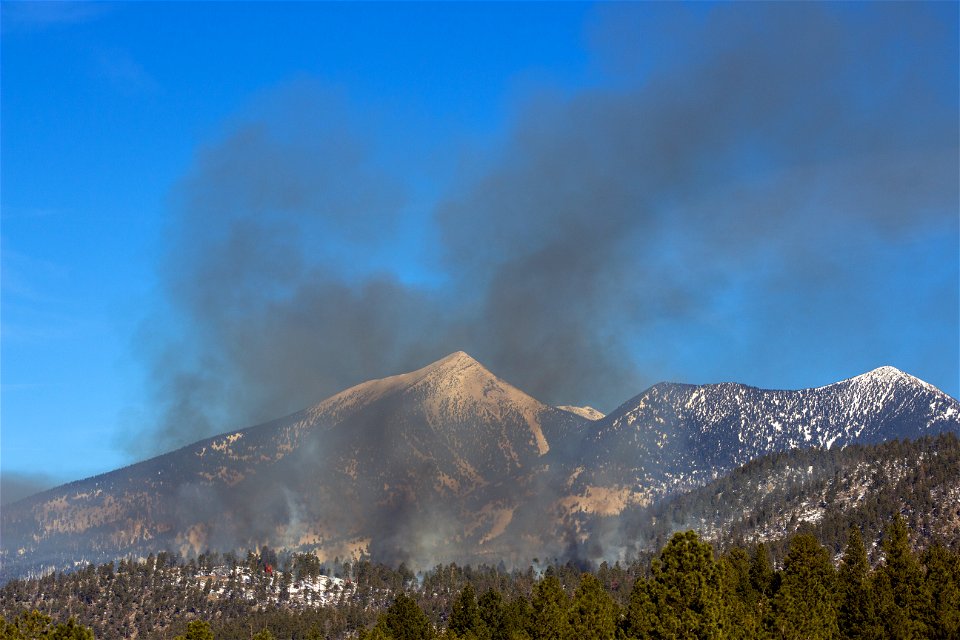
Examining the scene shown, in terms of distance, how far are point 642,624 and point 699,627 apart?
9408 millimetres

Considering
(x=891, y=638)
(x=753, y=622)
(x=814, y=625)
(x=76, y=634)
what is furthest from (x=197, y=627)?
(x=891, y=638)

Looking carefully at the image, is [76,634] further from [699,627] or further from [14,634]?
[699,627]

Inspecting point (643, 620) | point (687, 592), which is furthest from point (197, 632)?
point (687, 592)

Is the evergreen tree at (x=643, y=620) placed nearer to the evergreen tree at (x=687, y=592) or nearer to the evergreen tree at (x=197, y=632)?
the evergreen tree at (x=687, y=592)

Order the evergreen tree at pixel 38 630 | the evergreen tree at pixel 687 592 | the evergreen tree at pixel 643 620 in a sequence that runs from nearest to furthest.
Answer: the evergreen tree at pixel 38 630, the evergreen tree at pixel 687 592, the evergreen tree at pixel 643 620

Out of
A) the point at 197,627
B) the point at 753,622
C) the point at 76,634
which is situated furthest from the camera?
the point at 753,622

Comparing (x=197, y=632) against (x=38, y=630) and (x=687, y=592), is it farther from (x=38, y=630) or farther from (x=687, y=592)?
(x=687, y=592)

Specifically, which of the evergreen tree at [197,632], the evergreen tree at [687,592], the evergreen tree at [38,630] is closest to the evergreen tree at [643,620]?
the evergreen tree at [687,592]

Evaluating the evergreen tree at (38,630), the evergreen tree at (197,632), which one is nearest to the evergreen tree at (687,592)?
the evergreen tree at (197,632)

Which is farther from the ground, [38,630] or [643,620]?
[38,630]

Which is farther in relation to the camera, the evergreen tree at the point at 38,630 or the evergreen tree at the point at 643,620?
the evergreen tree at the point at 643,620

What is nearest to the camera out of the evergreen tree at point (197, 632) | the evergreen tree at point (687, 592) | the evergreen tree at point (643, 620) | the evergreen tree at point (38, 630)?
the evergreen tree at point (38, 630)

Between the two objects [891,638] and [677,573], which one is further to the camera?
[891,638]

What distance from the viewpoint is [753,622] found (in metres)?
192
